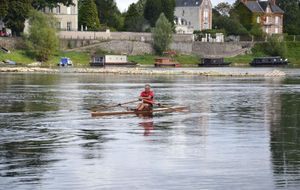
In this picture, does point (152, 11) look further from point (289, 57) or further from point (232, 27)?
point (289, 57)

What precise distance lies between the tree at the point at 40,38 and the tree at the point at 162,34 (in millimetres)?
25849

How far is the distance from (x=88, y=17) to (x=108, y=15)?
13.9 metres

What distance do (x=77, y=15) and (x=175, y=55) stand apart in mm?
19241

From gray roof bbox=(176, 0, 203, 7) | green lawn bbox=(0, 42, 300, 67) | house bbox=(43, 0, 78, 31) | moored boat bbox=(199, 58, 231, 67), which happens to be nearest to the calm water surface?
green lawn bbox=(0, 42, 300, 67)

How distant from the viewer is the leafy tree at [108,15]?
538 feet

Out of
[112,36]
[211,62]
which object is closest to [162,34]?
[112,36]

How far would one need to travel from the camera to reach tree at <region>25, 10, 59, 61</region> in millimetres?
127312

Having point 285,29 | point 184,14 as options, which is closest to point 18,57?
point 184,14

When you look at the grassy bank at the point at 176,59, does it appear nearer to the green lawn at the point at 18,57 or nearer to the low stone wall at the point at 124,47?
the low stone wall at the point at 124,47

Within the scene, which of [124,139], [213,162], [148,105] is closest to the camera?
[213,162]

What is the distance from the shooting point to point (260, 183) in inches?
962

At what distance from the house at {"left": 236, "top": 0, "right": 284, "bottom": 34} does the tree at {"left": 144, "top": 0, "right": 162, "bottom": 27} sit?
2578 cm

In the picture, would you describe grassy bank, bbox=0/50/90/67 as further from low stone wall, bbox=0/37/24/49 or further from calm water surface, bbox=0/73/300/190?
calm water surface, bbox=0/73/300/190

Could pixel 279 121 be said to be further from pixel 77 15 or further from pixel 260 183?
pixel 77 15
